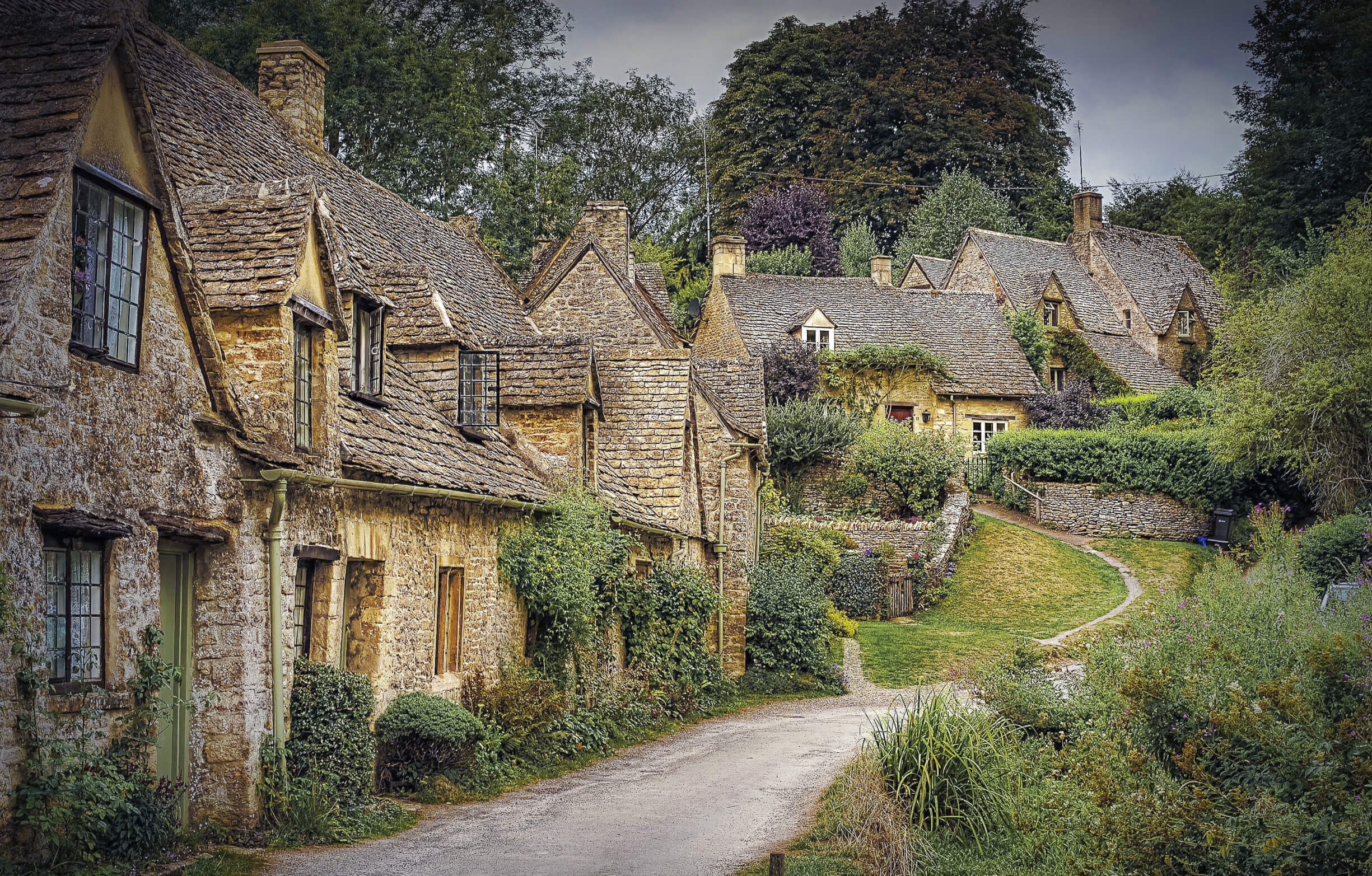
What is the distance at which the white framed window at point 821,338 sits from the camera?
4872 centimetres

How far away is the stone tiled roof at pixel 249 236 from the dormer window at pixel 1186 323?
5350cm

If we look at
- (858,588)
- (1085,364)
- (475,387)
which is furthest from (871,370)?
(475,387)

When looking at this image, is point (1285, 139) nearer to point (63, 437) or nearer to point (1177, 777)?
point (1177, 777)

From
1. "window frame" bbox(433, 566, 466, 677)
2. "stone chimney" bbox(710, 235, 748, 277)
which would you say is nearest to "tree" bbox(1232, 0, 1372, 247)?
"stone chimney" bbox(710, 235, 748, 277)

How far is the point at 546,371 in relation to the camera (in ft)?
66.0

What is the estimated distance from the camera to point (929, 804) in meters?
12.4

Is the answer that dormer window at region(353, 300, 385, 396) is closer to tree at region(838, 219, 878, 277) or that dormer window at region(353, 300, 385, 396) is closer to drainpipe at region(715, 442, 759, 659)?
drainpipe at region(715, 442, 759, 659)

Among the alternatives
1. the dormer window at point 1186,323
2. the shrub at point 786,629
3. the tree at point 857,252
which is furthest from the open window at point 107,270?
the tree at point 857,252

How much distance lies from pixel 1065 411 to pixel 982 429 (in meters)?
3.23

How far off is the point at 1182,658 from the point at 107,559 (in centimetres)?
1020

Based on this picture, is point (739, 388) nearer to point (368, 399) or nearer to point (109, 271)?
point (368, 399)

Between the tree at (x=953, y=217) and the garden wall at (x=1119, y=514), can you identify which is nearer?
the garden wall at (x=1119, y=514)

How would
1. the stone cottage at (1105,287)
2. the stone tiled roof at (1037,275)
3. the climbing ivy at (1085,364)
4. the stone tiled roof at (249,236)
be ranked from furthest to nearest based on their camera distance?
the stone tiled roof at (1037,275) → the stone cottage at (1105,287) → the climbing ivy at (1085,364) → the stone tiled roof at (249,236)

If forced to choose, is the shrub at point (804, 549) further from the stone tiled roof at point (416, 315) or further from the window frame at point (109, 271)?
the window frame at point (109, 271)
